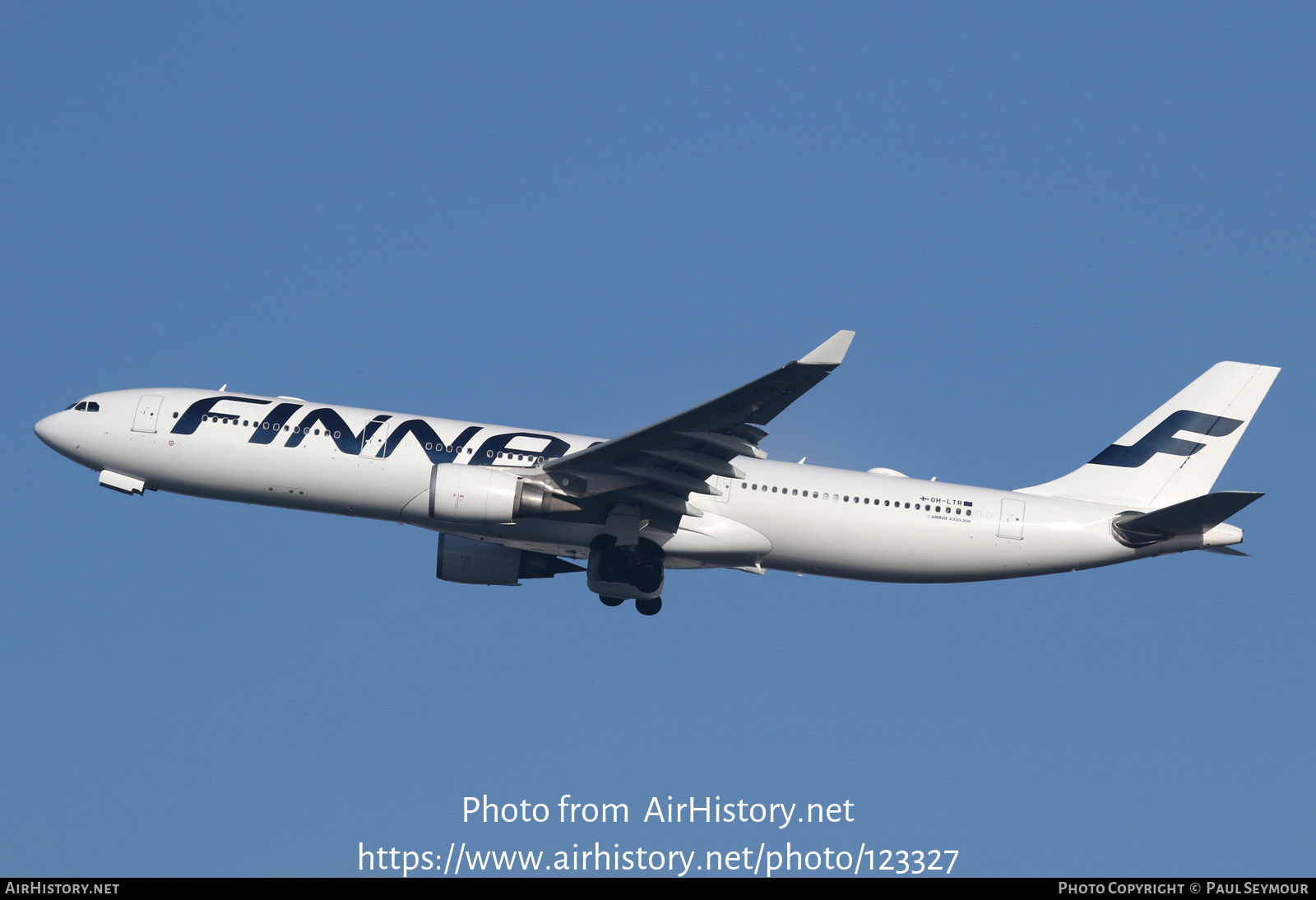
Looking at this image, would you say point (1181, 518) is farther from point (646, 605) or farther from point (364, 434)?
point (364, 434)

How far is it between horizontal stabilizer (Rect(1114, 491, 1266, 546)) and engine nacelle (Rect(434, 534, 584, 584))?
49.8ft

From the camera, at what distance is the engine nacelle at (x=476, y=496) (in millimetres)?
32094

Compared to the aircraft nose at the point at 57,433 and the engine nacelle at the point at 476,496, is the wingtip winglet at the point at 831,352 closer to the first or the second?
the engine nacelle at the point at 476,496

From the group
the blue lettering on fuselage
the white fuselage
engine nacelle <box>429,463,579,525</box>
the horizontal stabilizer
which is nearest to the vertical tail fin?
the white fuselage

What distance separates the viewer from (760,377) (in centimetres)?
2884

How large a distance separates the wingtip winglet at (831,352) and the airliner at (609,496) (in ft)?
15.1

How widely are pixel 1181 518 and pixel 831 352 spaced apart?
37.0ft

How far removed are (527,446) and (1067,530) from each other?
14.0 metres

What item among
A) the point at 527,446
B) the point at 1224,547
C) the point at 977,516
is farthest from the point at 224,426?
the point at 1224,547

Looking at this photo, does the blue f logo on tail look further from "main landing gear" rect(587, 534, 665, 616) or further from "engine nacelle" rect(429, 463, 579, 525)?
"engine nacelle" rect(429, 463, 579, 525)

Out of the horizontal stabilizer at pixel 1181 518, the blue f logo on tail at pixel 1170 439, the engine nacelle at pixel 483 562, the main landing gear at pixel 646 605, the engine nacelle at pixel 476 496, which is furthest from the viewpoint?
the engine nacelle at pixel 483 562

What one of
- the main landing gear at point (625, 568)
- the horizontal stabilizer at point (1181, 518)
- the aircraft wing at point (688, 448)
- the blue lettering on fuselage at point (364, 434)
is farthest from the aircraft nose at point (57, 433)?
the horizontal stabilizer at point (1181, 518)

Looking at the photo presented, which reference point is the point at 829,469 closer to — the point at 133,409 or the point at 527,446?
the point at 527,446
